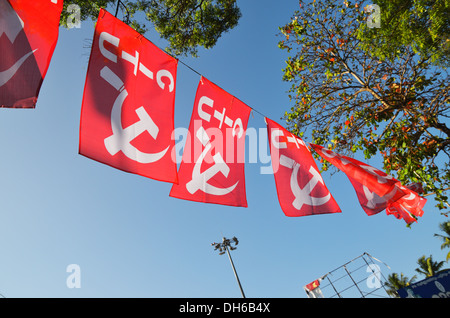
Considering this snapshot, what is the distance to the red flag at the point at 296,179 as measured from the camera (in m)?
3.87

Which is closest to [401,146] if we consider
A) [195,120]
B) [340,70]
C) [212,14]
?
[340,70]

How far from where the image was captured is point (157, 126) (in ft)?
10.0

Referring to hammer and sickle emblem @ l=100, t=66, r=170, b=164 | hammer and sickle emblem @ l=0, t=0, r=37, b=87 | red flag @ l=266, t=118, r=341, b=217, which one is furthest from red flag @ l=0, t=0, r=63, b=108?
red flag @ l=266, t=118, r=341, b=217

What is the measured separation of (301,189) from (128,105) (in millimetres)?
2795

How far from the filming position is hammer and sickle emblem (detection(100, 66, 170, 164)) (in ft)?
8.60

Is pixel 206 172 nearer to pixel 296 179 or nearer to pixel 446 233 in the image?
pixel 296 179

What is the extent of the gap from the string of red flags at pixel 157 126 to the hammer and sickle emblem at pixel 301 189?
16 mm

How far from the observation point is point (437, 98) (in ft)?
19.6

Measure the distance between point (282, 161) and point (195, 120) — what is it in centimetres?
161

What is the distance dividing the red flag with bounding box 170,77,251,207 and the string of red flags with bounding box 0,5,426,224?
1 centimetres

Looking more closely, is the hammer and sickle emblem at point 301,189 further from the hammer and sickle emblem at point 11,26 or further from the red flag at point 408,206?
the hammer and sickle emblem at point 11,26

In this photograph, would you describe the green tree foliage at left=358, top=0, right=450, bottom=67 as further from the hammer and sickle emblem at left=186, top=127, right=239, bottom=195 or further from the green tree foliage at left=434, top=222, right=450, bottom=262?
the green tree foliage at left=434, top=222, right=450, bottom=262

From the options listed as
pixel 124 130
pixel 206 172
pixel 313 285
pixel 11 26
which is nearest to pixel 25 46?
pixel 11 26

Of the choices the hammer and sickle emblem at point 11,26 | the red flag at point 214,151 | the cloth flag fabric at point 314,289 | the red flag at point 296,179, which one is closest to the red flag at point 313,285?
the cloth flag fabric at point 314,289
